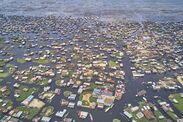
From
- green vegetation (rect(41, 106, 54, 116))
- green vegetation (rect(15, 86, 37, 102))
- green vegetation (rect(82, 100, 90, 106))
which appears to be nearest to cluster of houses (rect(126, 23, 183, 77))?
green vegetation (rect(82, 100, 90, 106))

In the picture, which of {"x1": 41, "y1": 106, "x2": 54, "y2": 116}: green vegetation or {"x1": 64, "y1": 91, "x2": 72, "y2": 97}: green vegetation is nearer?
{"x1": 41, "y1": 106, "x2": 54, "y2": 116}: green vegetation

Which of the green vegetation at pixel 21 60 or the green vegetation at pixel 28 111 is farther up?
the green vegetation at pixel 21 60

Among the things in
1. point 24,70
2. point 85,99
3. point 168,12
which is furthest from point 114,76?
point 168,12

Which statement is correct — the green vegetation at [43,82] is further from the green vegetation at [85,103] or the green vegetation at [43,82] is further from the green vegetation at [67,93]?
the green vegetation at [85,103]

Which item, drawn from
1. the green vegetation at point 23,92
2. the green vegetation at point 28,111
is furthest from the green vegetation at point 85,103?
the green vegetation at point 23,92

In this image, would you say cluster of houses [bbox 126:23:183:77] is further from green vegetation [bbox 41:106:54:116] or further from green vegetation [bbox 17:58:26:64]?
green vegetation [bbox 17:58:26:64]

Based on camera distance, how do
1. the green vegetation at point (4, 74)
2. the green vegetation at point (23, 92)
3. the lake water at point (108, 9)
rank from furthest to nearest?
the lake water at point (108, 9) < the green vegetation at point (4, 74) < the green vegetation at point (23, 92)

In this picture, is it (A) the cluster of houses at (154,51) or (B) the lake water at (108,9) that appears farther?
(B) the lake water at (108,9)

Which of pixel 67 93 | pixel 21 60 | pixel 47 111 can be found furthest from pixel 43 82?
pixel 21 60

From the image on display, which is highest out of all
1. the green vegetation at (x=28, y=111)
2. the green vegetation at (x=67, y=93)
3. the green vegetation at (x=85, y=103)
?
the green vegetation at (x=67, y=93)
